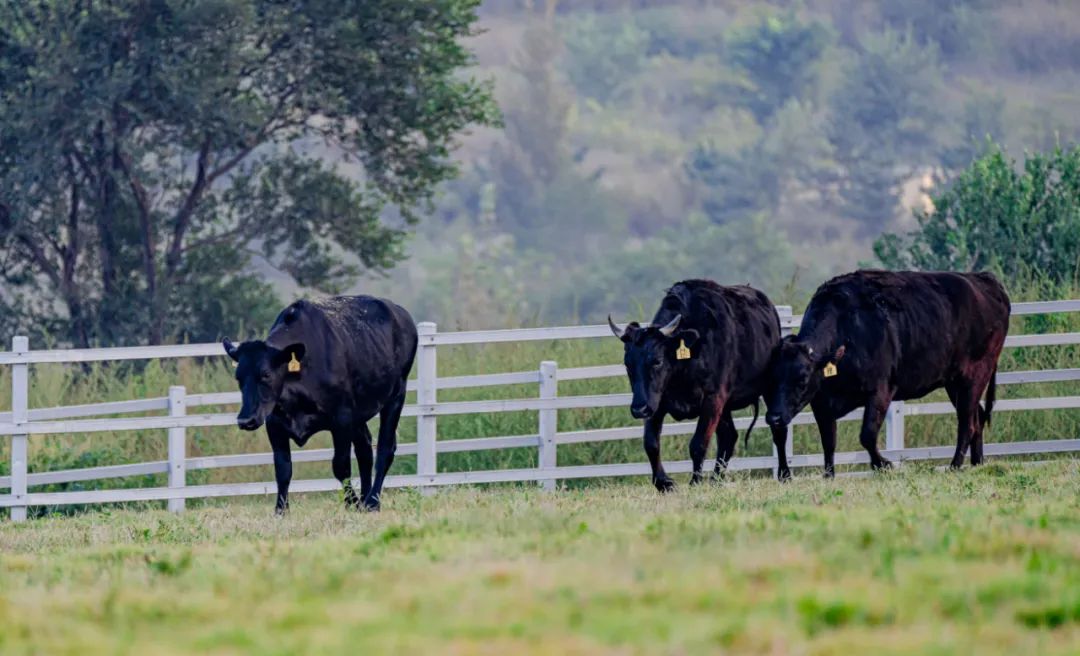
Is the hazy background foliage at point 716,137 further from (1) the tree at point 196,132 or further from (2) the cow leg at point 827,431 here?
(2) the cow leg at point 827,431

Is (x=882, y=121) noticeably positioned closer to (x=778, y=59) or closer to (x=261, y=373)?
(x=778, y=59)

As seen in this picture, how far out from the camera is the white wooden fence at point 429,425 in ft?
53.3

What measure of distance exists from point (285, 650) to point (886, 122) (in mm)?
91350

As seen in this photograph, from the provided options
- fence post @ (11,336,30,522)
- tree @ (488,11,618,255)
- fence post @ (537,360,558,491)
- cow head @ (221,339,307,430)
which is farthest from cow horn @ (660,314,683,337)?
tree @ (488,11,618,255)

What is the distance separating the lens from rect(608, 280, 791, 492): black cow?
1498cm

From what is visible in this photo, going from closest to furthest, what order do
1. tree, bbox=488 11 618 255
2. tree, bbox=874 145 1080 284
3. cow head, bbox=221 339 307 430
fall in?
cow head, bbox=221 339 307 430 → tree, bbox=874 145 1080 284 → tree, bbox=488 11 618 255

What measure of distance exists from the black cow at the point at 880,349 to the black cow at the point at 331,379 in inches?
130

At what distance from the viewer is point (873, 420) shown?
15.9 meters

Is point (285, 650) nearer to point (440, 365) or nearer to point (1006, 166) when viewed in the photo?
point (440, 365)

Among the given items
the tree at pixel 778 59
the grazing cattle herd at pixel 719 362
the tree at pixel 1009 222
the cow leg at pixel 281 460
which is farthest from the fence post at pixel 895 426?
the tree at pixel 778 59

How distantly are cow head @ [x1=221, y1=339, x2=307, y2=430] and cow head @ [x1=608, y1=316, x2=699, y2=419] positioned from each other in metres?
2.67

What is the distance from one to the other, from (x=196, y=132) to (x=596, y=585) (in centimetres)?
2368

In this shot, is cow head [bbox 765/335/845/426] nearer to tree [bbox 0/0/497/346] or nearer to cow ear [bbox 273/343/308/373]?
cow ear [bbox 273/343/308/373]

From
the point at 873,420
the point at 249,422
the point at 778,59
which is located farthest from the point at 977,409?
the point at 778,59
